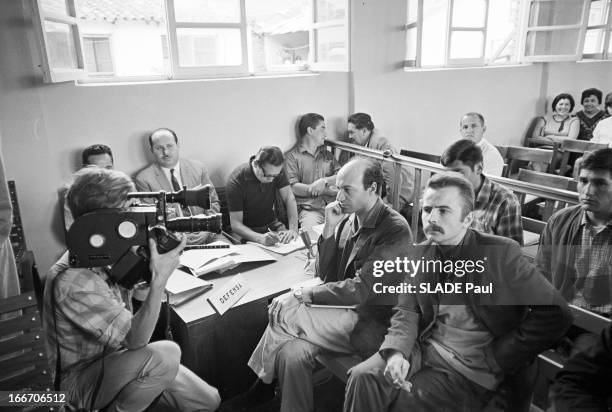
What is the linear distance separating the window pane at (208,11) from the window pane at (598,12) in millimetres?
4577

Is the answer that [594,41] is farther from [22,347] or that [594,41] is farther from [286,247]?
[22,347]

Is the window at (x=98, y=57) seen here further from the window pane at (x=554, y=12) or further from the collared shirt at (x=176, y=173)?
the window pane at (x=554, y=12)

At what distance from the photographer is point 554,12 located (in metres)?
4.78

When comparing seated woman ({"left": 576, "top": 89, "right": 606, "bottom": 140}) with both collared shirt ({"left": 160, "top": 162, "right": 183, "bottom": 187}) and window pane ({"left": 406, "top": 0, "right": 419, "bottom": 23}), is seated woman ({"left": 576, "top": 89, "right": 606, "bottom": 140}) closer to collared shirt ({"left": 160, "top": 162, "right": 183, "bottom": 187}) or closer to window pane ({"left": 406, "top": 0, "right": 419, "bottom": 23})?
window pane ({"left": 406, "top": 0, "right": 419, "bottom": 23})

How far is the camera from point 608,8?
17.1ft

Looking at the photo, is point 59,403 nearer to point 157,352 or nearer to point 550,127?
point 157,352

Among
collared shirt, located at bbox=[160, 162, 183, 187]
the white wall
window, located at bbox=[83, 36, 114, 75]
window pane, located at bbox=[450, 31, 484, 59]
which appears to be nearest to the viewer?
the white wall

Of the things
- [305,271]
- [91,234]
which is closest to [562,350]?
[305,271]

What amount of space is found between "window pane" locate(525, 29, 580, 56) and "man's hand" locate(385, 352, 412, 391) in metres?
4.72

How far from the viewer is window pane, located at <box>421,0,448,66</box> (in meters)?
4.15

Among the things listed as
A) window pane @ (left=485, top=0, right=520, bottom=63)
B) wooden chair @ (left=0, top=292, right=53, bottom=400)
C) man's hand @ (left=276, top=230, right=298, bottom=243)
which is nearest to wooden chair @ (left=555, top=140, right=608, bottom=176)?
window pane @ (left=485, top=0, right=520, bottom=63)

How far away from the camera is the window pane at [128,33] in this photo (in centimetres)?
308

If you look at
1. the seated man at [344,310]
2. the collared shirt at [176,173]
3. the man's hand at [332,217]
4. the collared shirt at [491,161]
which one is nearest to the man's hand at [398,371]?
the seated man at [344,310]

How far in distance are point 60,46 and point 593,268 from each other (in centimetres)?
289
